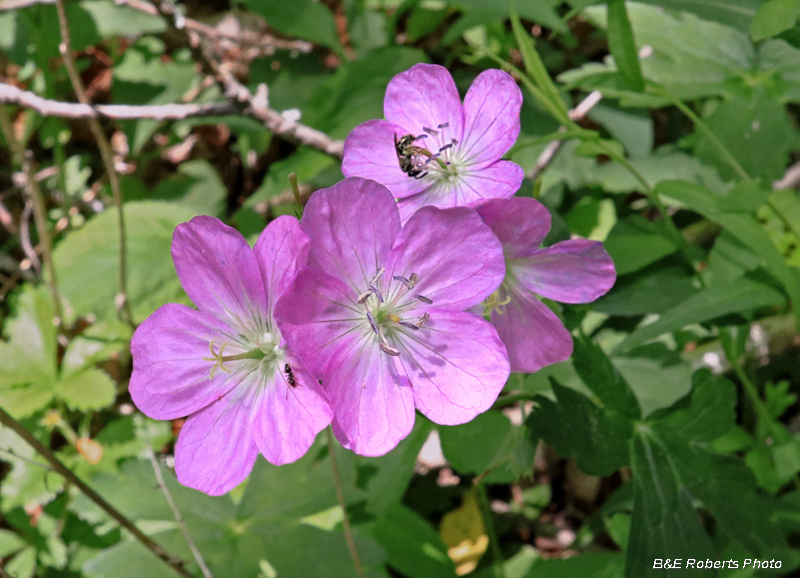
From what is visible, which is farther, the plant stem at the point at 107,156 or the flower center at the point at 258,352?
the plant stem at the point at 107,156

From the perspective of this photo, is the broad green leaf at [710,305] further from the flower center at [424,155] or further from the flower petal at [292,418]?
the flower petal at [292,418]

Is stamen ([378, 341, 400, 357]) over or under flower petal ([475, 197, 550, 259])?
under

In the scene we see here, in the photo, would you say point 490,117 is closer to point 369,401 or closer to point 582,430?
point 369,401

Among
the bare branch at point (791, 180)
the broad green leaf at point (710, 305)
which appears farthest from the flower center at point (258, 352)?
the bare branch at point (791, 180)

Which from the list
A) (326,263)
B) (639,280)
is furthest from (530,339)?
(639,280)

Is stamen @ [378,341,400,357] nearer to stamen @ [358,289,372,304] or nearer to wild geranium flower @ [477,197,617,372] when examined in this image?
stamen @ [358,289,372,304]

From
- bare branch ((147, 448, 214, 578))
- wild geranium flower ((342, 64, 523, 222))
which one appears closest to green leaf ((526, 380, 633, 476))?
wild geranium flower ((342, 64, 523, 222))
